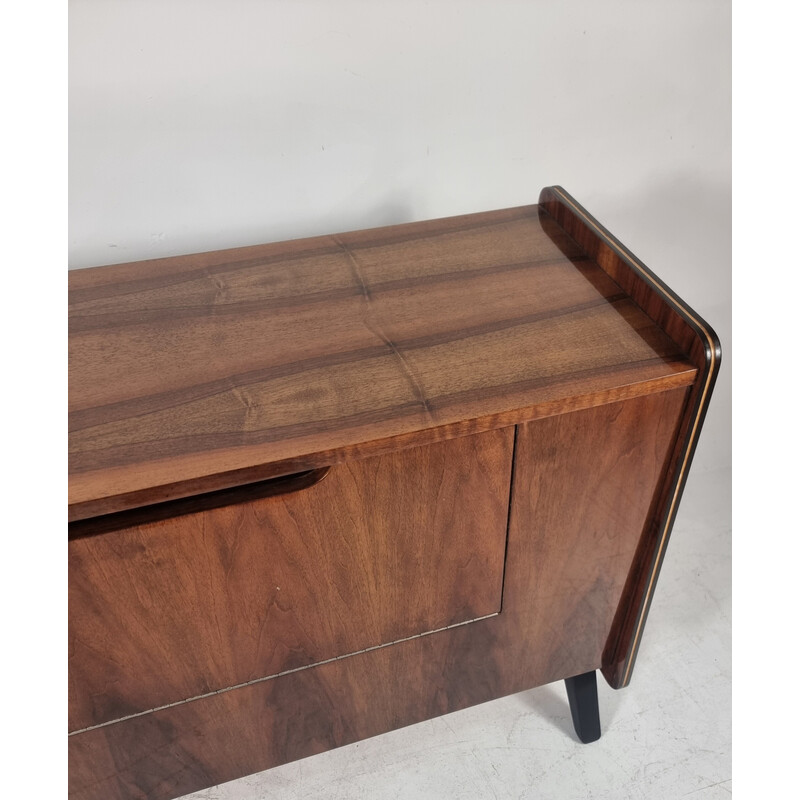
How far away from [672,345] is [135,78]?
60 centimetres

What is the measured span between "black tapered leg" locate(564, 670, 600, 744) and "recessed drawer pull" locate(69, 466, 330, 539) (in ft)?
1.87

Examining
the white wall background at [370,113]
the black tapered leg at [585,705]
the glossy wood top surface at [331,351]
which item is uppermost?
the white wall background at [370,113]

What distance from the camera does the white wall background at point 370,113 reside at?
32.3 inches

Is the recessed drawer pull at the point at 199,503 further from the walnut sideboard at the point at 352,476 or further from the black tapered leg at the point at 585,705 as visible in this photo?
the black tapered leg at the point at 585,705

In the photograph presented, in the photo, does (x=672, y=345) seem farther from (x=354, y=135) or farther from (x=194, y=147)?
(x=194, y=147)

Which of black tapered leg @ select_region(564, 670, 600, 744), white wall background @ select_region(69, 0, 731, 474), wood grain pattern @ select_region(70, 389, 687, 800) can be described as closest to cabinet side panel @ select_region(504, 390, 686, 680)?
wood grain pattern @ select_region(70, 389, 687, 800)

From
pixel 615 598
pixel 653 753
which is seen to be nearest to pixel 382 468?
pixel 615 598

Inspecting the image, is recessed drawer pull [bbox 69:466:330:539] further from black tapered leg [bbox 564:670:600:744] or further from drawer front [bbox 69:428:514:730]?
black tapered leg [bbox 564:670:600:744]

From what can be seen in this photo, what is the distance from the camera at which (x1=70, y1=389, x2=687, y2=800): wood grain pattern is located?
73cm

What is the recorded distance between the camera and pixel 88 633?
651mm

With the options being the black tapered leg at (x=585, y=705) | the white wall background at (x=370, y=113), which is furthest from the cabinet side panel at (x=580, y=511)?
the white wall background at (x=370, y=113)

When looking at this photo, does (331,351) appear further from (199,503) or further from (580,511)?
(580,511)

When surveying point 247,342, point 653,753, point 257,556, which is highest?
point 247,342

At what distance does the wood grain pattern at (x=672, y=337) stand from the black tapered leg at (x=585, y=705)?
0.24 ft
